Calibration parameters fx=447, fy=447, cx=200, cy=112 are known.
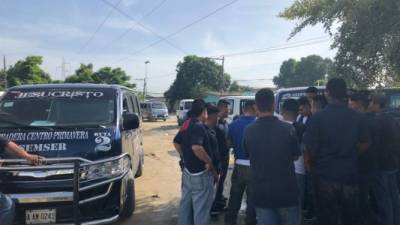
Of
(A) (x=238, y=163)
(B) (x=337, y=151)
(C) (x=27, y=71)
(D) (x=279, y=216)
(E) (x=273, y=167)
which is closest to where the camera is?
(E) (x=273, y=167)

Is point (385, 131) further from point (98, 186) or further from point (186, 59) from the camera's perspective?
point (186, 59)

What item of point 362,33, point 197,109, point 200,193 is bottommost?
point 200,193

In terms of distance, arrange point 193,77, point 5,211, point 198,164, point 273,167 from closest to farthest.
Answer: point 5,211, point 273,167, point 198,164, point 193,77

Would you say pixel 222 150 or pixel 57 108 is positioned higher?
pixel 57 108

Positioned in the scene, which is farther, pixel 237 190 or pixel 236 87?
pixel 236 87

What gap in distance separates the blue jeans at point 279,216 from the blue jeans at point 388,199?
1.77m

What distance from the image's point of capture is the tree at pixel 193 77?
6153 centimetres

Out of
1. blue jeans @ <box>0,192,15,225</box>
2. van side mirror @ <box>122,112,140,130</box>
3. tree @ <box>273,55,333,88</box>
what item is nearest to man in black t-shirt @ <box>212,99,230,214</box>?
van side mirror @ <box>122,112,140,130</box>

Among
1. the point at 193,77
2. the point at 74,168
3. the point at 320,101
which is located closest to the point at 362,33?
the point at 320,101

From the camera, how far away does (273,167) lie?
3.97m

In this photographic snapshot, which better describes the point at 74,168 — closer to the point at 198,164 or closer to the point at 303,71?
the point at 198,164

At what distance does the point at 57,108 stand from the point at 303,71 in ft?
231

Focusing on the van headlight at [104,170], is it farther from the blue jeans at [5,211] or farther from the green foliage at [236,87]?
the green foliage at [236,87]

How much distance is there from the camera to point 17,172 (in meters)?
5.30
